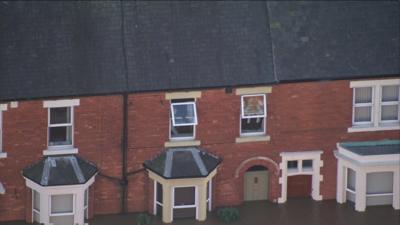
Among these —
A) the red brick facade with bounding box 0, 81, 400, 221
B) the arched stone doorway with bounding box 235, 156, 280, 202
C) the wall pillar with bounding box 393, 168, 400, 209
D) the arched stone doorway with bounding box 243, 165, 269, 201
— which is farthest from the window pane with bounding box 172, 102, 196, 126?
the wall pillar with bounding box 393, 168, 400, 209

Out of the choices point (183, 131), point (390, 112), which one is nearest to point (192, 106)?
point (183, 131)

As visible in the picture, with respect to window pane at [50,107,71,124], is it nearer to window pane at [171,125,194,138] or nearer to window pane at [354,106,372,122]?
window pane at [171,125,194,138]

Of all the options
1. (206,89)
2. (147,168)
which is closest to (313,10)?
(206,89)

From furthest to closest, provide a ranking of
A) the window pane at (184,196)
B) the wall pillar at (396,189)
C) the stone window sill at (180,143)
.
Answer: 1. the wall pillar at (396,189)
2. the stone window sill at (180,143)
3. the window pane at (184,196)

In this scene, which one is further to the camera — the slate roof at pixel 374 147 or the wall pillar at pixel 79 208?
the slate roof at pixel 374 147

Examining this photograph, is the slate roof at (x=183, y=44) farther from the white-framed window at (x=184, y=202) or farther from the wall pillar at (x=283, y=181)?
the white-framed window at (x=184, y=202)

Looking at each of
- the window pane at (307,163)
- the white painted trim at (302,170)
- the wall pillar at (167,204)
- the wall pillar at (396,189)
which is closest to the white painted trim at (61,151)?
the wall pillar at (167,204)
